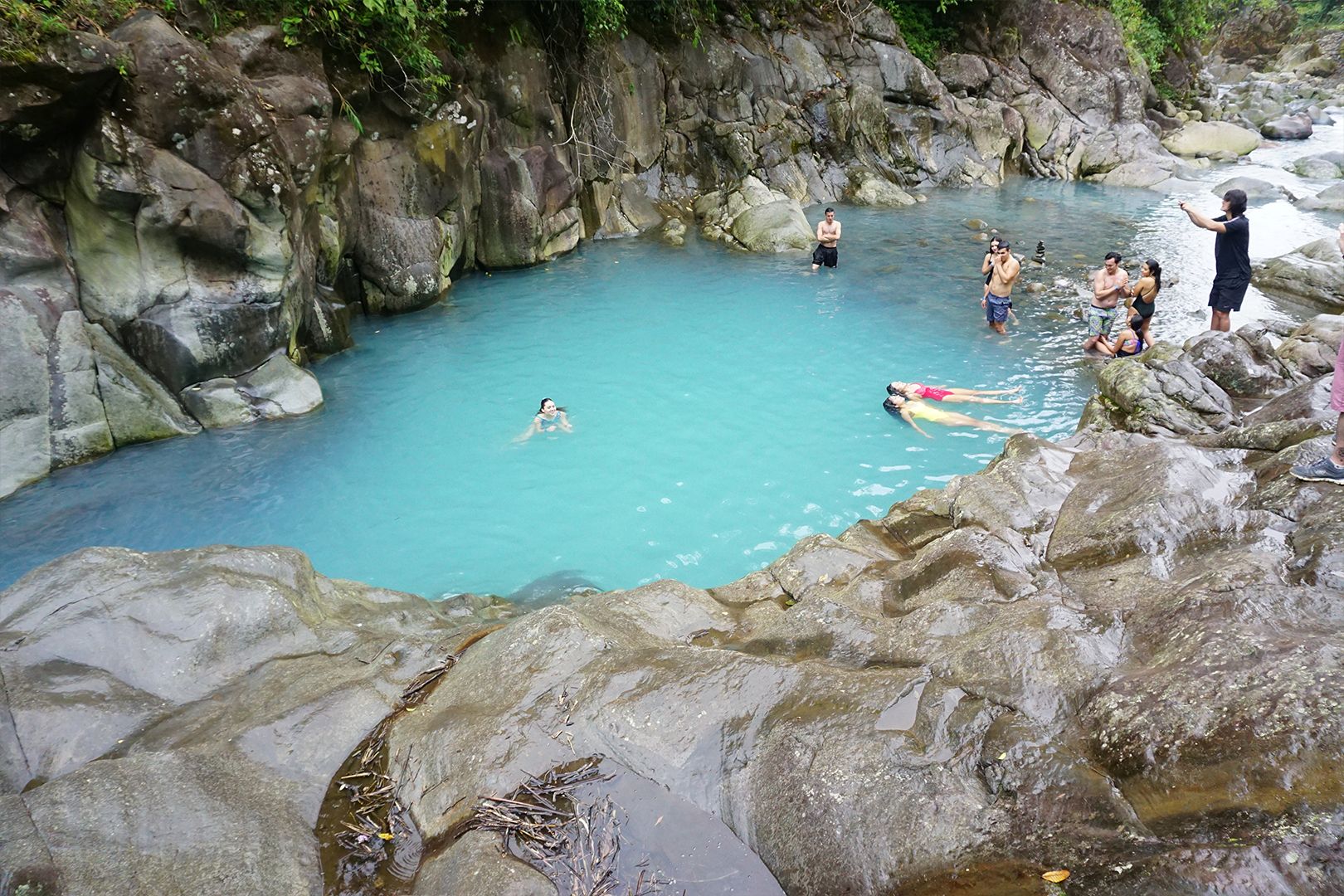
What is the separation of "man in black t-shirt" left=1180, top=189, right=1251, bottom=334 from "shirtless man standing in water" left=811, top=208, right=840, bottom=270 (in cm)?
670

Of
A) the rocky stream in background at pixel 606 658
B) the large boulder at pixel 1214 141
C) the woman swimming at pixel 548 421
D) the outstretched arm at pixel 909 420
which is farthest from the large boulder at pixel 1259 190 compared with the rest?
the woman swimming at pixel 548 421

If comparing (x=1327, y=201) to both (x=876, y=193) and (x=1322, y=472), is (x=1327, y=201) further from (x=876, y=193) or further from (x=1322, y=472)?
(x=1322, y=472)

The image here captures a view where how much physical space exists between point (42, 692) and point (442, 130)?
1122cm

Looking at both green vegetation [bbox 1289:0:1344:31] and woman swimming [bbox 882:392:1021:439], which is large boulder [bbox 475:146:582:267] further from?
green vegetation [bbox 1289:0:1344:31]

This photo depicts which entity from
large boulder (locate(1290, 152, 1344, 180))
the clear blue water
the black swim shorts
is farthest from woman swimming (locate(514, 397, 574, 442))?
large boulder (locate(1290, 152, 1344, 180))

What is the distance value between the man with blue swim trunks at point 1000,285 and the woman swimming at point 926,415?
9.90 feet

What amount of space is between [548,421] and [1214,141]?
92.5ft

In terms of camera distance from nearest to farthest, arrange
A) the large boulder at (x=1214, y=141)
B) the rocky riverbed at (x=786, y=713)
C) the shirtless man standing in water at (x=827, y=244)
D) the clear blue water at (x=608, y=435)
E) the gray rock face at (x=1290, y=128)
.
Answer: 1. the rocky riverbed at (x=786, y=713)
2. the clear blue water at (x=608, y=435)
3. the shirtless man standing in water at (x=827, y=244)
4. the large boulder at (x=1214, y=141)
5. the gray rock face at (x=1290, y=128)

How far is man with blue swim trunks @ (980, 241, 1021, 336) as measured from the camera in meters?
10.8

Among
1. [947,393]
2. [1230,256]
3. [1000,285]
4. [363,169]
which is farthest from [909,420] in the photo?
[363,169]

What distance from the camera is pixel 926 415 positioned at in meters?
8.96

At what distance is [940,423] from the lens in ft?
29.1

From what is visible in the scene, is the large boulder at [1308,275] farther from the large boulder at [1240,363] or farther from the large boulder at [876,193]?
the large boulder at [876,193]

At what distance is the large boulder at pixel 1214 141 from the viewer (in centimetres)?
2534
